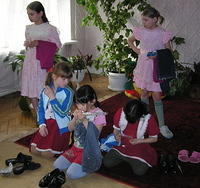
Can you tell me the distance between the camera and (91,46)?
516 cm

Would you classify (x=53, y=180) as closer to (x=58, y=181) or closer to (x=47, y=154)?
(x=58, y=181)

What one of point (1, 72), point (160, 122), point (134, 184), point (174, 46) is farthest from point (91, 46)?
point (134, 184)

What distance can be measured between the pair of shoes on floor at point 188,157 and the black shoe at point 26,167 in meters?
1.07

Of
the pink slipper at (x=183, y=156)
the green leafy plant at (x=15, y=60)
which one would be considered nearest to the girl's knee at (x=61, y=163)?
the pink slipper at (x=183, y=156)

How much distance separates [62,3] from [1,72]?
134cm

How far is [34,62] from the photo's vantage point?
125 inches

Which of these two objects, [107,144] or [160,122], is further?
[160,122]

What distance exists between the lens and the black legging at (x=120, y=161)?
7.77 feet

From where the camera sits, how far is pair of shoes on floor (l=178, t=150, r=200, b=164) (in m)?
2.60

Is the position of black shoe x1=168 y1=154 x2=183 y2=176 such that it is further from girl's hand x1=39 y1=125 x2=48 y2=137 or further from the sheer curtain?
the sheer curtain

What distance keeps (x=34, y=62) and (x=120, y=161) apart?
1267 millimetres

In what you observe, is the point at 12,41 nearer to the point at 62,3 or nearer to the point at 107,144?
the point at 62,3

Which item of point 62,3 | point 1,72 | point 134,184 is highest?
point 62,3

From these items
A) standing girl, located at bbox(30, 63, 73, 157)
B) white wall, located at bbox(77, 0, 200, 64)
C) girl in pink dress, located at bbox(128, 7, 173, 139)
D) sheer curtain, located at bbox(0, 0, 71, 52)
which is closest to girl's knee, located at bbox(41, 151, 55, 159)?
standing girl, located at bbox(30, 63, 73, 157)
